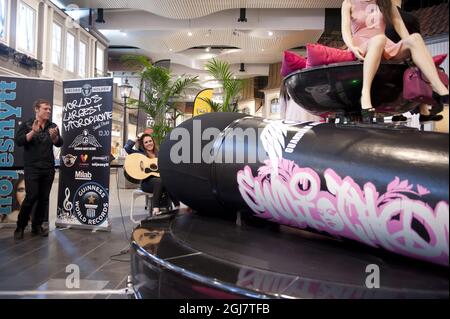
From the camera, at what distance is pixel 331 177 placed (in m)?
1.15

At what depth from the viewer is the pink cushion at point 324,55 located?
4.84ft

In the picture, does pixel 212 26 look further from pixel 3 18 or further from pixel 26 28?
pixel 3 18

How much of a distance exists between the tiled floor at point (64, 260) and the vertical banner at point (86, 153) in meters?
0.23

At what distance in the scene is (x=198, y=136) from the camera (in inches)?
68.3

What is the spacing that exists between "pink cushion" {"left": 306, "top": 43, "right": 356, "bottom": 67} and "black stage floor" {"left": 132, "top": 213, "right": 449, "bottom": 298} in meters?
0.73

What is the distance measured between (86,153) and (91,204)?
64 cm

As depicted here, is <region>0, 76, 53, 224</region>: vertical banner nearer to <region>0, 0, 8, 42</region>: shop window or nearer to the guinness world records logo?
the guinness world records logo

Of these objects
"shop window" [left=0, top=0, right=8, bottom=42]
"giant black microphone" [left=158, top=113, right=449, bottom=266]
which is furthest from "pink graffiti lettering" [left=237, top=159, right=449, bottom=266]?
"shop window" [left=0, top=0, right=8, bottom=42]

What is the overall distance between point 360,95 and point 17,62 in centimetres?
865

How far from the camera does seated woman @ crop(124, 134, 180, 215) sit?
157 inches

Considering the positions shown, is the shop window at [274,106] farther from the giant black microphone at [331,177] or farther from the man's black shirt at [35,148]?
the giant black microphone at [331,177]

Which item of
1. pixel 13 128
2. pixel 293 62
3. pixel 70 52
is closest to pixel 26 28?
pixel 70 52

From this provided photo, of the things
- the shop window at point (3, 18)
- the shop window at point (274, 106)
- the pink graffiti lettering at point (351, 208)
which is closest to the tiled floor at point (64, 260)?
the pink graffiti lettering at point (351, 208)
